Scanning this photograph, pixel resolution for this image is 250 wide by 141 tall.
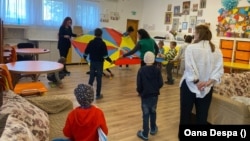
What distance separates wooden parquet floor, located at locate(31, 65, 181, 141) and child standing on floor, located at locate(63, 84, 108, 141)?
1.30m

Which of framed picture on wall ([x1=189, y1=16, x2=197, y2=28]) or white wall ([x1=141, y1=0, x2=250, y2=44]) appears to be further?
framed picture on wall ([x1=189, y1=16, x2=197, y2=28])

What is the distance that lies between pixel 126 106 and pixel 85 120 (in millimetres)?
2658

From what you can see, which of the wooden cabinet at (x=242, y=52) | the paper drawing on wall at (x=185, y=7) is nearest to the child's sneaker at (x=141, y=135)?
the wooden cabinet at (x=242, y=52)

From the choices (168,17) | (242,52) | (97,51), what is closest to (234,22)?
(242,52)

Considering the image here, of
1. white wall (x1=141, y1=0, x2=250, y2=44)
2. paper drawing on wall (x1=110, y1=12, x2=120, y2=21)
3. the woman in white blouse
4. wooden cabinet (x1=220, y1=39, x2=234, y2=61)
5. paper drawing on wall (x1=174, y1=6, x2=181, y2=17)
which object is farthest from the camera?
paper drawing on wall (x1=110, y1=12, x2=120, y2=21)

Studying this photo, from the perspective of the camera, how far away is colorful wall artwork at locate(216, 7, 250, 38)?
6805 mm

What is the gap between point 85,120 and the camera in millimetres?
1685

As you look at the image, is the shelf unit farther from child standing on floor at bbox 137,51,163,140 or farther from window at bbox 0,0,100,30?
window at bbox 0,0,100,30

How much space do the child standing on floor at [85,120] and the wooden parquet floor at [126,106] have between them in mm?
1296

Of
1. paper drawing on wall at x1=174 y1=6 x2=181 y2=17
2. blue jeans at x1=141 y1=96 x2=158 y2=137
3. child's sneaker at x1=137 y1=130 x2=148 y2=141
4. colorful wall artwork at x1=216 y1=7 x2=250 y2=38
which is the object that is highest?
paper drawing on wall at x1=174 y1=6 x2=181 y2=17

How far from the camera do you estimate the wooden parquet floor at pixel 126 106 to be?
3186 mm

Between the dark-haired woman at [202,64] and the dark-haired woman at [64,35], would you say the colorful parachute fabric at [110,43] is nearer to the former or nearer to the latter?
the dark-haired woman at [64,35]

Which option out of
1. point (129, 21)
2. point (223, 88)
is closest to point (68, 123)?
point (223, 88)

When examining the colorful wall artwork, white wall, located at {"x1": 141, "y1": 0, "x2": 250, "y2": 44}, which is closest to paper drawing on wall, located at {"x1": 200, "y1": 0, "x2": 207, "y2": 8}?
white wall, located at {"x1": 141, "y1": 0, "x2": 250, "y2": 44}
